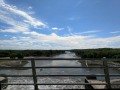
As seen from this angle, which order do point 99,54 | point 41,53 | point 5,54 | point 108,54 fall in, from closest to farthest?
point 108,54, point 99,54, point 5,54, point 41,53

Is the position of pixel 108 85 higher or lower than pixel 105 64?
lower

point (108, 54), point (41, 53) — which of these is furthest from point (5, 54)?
point (108, 54)

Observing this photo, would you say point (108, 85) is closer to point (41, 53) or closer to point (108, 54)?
point (108, 54)

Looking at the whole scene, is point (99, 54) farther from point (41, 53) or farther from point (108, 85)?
point (108, 85)

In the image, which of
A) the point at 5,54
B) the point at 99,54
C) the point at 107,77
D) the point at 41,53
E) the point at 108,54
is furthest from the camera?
the point at 41,53

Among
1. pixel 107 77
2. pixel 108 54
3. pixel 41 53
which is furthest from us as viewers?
pixel 41 53

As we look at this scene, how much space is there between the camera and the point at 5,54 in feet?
435

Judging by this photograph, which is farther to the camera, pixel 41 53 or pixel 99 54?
pixel 41 53

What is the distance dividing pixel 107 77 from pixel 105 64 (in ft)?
1.36

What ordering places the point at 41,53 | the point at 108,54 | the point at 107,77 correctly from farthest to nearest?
the point at 41,53
the point at 108,54
the point at 107,77

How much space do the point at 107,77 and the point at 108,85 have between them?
260mm

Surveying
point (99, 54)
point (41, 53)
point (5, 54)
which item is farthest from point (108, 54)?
point (41, 53)

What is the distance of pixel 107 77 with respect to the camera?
→ 277 inches

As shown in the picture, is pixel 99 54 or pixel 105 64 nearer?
pixel 105 64
